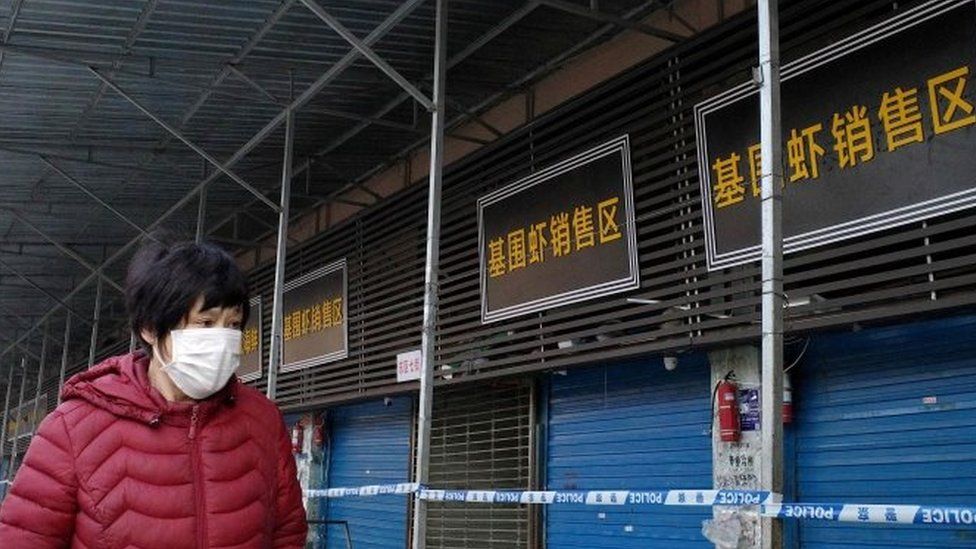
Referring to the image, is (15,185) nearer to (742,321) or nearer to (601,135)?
(601,135)

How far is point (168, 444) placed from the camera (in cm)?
253

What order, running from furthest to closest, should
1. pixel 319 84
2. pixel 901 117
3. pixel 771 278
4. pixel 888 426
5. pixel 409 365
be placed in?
pixel 409 365 < pixel 319 84 < pixel 888 426 < pixel 901 117 < pixel 771 278

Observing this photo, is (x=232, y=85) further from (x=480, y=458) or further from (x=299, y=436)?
(x=299, y=436)

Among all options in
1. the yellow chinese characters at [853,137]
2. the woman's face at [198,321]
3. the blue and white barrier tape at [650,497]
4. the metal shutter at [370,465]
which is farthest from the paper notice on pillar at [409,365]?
the woman's face at [198,321]

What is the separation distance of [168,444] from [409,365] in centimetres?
878

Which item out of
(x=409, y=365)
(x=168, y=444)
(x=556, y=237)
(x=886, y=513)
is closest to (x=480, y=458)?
(x=409, y=365)

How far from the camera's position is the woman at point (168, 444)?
240cm

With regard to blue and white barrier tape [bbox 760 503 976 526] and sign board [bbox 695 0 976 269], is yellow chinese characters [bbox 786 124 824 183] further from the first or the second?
blue and white barrier tape [bbox 760 503 976 526]

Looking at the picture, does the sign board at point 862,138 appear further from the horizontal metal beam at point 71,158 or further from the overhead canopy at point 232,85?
the horizontal metal beam at point 71,158

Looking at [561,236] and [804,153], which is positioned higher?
[804,153]

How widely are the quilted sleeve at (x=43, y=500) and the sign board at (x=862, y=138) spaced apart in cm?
507

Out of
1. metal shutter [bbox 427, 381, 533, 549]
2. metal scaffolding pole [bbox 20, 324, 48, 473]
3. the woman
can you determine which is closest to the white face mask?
the woman

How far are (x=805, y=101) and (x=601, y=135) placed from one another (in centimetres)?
232

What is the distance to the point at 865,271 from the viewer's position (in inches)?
259
